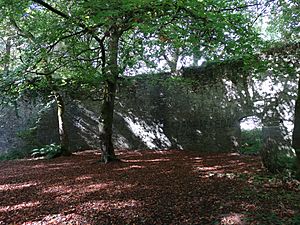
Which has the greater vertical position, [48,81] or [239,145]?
[48,81]

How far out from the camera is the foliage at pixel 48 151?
7.92 m

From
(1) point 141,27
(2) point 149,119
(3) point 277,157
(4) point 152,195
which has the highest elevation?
(1) point 141,27

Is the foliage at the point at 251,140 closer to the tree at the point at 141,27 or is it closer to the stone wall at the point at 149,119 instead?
the stone wall at the point at 149,119

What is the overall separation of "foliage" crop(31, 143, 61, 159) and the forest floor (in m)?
2.20

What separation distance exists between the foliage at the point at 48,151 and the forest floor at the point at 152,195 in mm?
2199

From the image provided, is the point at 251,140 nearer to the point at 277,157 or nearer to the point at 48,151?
the point at 277,157

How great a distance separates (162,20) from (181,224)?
2.58 metres

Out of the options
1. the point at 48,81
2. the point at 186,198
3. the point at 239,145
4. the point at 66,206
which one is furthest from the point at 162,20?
the point at 239,145

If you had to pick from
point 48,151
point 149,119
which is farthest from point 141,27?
point 48,151

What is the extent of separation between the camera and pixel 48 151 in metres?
8.14

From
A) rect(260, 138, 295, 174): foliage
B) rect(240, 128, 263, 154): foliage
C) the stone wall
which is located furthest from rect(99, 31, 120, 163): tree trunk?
rect(240, 128, 263, 154): foliage

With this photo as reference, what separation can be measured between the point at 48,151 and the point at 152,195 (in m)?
5.46

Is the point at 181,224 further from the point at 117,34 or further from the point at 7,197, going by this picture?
the point at 117,34

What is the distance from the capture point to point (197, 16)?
3.46 metres
